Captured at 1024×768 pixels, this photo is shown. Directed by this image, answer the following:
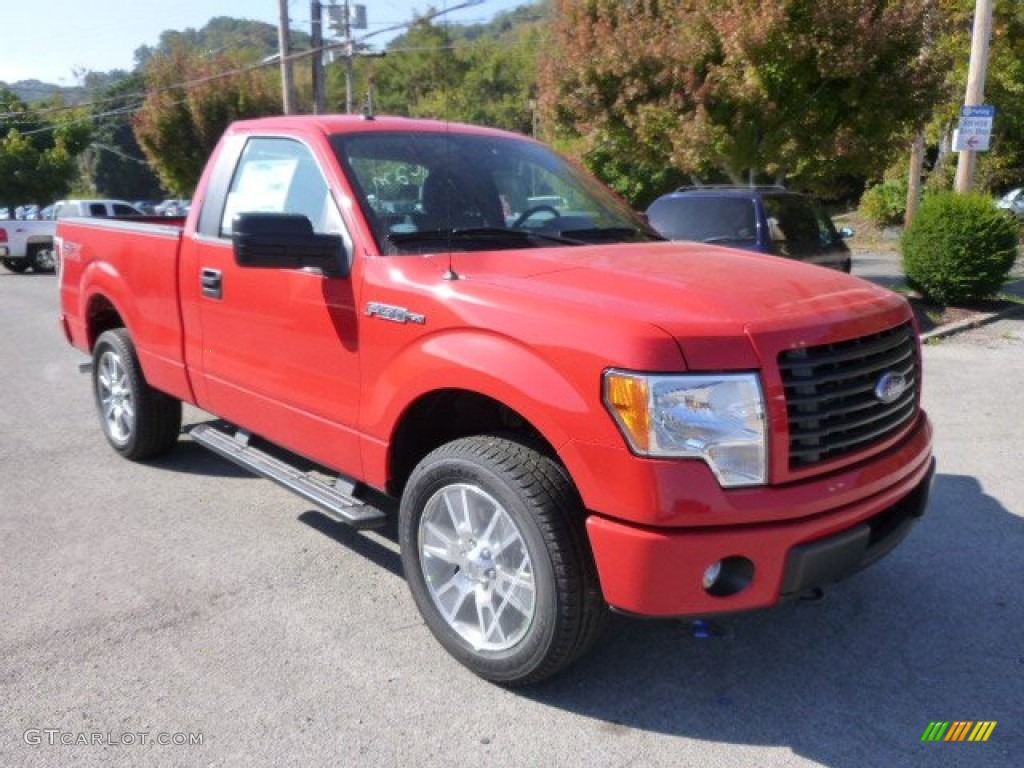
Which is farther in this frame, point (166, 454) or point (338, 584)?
point (166, 454)

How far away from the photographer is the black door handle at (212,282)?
14.0 feet

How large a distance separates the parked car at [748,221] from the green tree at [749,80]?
2.72 m

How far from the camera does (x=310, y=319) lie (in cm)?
371

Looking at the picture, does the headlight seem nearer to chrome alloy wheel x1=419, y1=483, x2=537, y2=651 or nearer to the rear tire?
chrome alloy wheel x1=419, y1=483, x2=537, y2=651

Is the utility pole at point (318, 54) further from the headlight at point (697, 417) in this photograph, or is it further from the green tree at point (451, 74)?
the green tree at point (451, 74)

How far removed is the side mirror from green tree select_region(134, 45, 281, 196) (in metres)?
25.9

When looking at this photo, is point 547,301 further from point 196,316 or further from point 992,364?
point 992,364

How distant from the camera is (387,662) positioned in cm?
334

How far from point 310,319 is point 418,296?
71 cm

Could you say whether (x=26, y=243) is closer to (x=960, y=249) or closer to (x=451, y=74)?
(x=960, y=249)

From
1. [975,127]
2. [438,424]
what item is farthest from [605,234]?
[975,127]

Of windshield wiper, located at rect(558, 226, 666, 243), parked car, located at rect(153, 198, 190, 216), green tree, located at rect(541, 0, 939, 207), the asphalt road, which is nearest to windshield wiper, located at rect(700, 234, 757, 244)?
green tree, located at rect(541, 0, 939, 207)

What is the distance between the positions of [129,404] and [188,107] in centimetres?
2527

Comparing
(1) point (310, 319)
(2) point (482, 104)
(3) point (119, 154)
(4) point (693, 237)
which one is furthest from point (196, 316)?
(2) point (482, 104)
